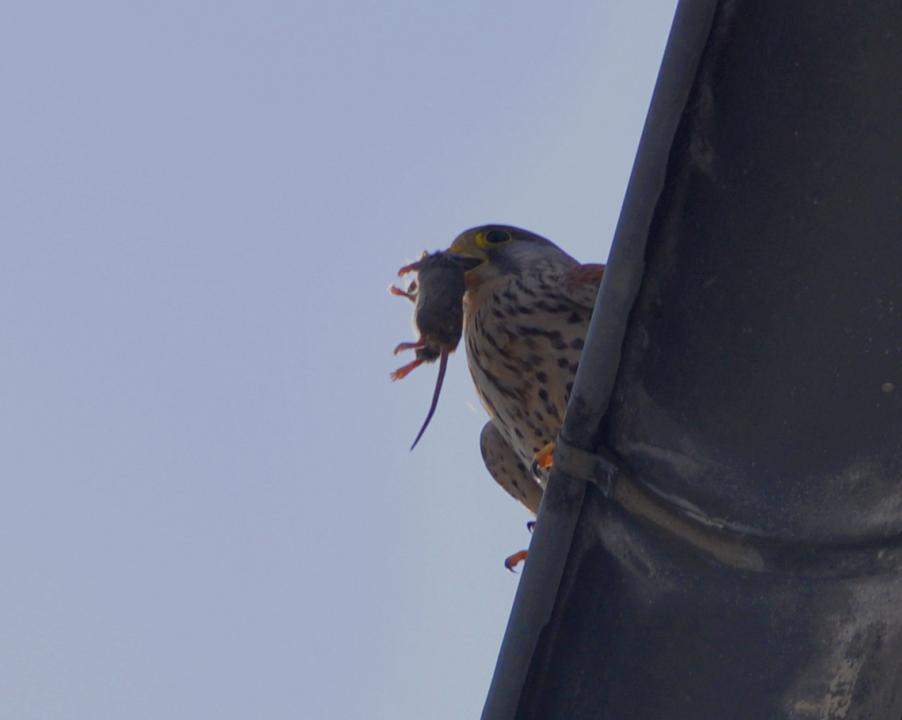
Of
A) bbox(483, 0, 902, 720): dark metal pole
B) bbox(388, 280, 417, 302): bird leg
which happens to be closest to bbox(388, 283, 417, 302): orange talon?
bbox(388, 280, 417, 302): bird leg

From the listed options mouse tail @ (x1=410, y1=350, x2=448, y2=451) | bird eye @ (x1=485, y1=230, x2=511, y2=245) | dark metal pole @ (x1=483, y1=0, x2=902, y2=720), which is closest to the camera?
dark metal pole @ (x1=483, y1=0, x2=902, y2=720)

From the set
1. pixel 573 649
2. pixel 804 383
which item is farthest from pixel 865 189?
pixel 573 649

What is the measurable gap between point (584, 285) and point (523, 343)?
262 mm

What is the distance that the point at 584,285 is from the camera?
16.1 ft

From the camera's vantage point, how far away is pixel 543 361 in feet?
15.8

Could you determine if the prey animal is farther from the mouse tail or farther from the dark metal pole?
the dark metal pole

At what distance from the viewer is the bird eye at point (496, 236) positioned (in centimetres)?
561

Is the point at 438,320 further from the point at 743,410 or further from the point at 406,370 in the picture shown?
the point at 743,410

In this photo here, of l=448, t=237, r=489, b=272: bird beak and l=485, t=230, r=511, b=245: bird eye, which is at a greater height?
l=485, t=230, r=511, b=245: bird eye

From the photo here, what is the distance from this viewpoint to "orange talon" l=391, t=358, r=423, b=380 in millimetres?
4992

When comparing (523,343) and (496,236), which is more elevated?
(496,236)

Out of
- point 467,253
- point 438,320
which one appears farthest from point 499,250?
point 438,320

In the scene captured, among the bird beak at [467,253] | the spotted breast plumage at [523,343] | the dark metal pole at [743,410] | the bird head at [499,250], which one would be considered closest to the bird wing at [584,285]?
the spotted breast plumage at [523,343]

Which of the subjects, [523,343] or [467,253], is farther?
[467,253]
